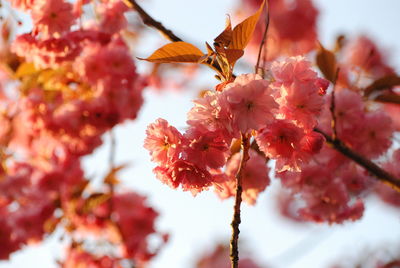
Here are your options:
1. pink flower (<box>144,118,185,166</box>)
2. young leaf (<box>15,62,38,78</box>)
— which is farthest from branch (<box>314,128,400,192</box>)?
young leaf (<box>15,62,38,78</box>)

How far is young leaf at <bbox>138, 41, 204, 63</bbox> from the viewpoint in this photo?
1599mm

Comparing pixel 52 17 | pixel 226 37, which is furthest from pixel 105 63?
pixel 226 37

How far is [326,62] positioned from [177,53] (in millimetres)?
1229

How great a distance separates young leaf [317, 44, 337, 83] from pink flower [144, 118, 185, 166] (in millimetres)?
1324

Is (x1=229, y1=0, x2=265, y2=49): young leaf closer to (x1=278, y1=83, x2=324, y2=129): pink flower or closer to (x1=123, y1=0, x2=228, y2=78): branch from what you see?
(x1=278, y1=83, x2=324, y2=129): pink flower

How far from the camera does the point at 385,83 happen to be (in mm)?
2670

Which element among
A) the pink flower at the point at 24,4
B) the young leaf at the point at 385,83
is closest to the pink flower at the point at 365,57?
the young leaf at the point at 385,83

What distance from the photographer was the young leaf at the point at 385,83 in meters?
2.65

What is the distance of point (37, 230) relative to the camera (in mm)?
3967

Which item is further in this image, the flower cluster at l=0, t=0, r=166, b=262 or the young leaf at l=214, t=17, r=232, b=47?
the flower cluster at l=0, t=0, r=166, b=262

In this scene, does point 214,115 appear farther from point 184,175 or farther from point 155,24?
point 155,24

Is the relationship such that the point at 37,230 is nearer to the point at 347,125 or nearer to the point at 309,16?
the point at 347,125

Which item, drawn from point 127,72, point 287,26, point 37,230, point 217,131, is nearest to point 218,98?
point 217,131

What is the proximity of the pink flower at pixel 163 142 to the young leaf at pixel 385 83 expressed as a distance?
5.11 feet
